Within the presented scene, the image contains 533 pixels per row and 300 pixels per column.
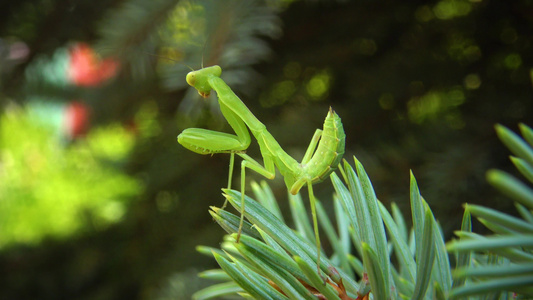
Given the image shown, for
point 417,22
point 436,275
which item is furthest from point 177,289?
point 417,22

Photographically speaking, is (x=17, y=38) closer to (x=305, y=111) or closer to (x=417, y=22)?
(x=305, y=111)

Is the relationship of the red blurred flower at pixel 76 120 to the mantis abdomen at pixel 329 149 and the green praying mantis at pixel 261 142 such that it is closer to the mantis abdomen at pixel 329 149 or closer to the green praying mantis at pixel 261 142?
the green praying mantis at pixel 261 142

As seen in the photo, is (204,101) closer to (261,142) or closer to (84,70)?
(261,142)

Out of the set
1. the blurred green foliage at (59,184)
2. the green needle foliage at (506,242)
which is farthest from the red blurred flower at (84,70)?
the green needle foliage at (506,242)

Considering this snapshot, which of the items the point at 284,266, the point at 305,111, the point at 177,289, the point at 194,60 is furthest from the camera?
the point at 305,111

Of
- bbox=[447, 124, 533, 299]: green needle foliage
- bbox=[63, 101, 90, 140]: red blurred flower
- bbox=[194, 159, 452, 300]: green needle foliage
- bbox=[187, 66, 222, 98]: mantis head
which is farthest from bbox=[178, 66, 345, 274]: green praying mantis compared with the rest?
bbox=[63, 101, 90, 140]: red blurred flower

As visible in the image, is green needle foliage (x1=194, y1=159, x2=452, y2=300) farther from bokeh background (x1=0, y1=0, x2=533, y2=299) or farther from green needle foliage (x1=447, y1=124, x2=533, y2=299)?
bokeh background (x1=0, y1=0, x2=533, y2=299)
